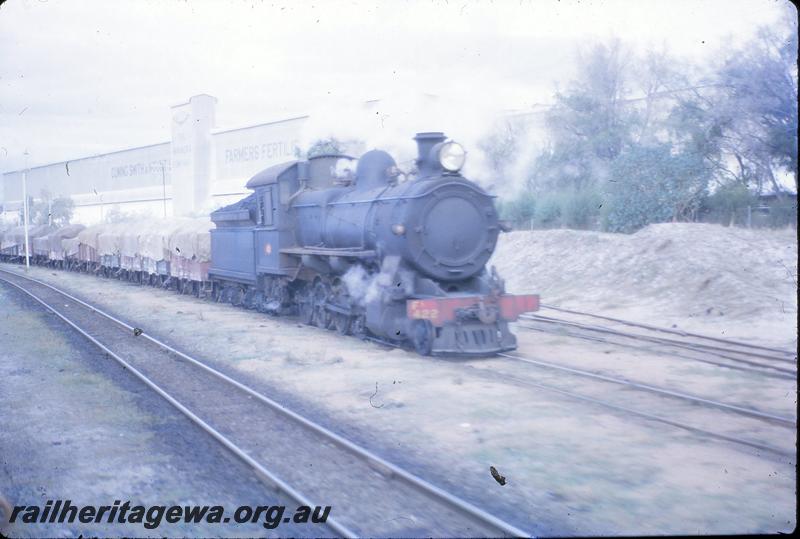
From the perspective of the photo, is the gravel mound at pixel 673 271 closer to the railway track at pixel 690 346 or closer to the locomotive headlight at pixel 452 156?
the railway track at pixel 690 346

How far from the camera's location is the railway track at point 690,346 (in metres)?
10.1

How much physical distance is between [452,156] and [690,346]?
17.3ft

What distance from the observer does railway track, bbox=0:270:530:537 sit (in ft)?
16.1

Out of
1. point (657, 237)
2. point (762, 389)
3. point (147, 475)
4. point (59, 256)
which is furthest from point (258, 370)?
point (59, 256)

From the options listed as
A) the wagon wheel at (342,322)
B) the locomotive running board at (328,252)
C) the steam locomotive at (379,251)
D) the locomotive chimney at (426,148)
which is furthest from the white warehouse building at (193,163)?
the locomotive chimney at (426,148)

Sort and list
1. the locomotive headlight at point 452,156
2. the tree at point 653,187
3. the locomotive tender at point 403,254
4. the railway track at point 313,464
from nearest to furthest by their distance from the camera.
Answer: the railway track at point 313,464
the locomotive tender at point 403,254
the locomotive headlight at point 452,156
the tree at point 653,187

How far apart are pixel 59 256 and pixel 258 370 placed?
32.2 meters

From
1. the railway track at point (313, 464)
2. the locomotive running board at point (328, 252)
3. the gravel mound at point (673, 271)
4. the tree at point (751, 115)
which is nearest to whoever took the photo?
the railway track at point (313, 464)

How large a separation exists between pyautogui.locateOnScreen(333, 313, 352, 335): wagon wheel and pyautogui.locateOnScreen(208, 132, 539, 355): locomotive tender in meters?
0.02

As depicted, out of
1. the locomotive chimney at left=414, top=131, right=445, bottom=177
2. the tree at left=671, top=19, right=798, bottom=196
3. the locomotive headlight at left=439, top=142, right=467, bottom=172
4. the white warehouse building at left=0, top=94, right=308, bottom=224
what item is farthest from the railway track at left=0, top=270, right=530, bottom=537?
the white warehouse building at left=0, top=94, right=308, bottom=224

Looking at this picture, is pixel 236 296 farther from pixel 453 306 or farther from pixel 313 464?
pixel 313 464

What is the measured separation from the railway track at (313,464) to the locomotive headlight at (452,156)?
189 inches

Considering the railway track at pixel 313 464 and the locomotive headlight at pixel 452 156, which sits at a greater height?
the locomotive headlight at pixel 452 156

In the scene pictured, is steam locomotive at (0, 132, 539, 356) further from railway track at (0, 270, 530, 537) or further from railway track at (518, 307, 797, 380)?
railway track at (0, 270, 530, 537)
